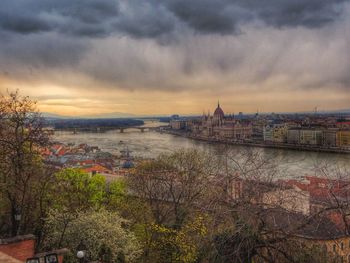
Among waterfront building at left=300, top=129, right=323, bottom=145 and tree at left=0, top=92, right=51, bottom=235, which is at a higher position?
tree at left=0, top=92, right=51, bottom=235

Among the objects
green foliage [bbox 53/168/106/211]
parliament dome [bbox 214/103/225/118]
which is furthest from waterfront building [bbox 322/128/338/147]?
green foliage [bbox 53/168/106/211]

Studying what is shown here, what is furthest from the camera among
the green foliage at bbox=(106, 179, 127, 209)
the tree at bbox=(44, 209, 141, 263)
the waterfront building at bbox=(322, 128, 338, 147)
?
the waterfront building at bbox=(322, 128, 338, 147)

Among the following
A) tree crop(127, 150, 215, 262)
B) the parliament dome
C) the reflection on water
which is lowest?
the reflection on water

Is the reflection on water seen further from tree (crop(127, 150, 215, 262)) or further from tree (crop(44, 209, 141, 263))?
tree (crop(44, 209, 141, 263))

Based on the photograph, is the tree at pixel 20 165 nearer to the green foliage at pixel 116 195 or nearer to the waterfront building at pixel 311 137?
the green foliage at pixel 116 195

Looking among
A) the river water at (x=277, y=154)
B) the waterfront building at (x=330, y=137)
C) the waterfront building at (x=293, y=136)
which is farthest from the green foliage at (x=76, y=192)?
the waterfront building at (x=293, y=136)

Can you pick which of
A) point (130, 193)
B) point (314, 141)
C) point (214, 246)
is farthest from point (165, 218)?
point (314, 141)

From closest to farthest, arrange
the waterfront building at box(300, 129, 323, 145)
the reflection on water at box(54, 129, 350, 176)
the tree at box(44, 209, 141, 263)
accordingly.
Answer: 1. the tree at box(44, 209, 141, 263)
2. the reflection on water at box(54, 129, 350, 176)
3. the waterfront building at box(300, 129, 323, 145)

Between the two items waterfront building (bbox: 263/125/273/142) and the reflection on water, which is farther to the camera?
waterfront building (bbox: 263/125/273/142)
